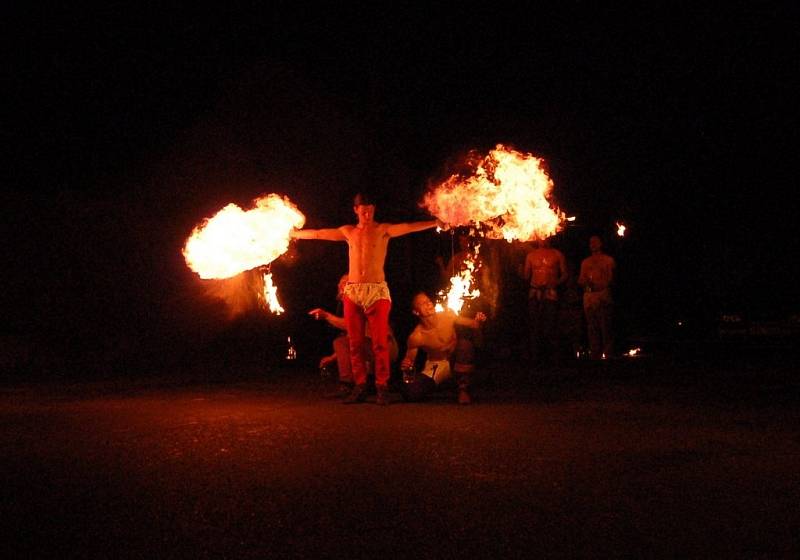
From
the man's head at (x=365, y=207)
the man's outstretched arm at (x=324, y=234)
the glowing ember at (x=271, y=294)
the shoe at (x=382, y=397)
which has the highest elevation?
the man's head at (x=365, y=207)

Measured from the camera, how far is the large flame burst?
9.63m

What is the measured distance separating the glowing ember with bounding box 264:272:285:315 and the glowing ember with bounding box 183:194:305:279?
242cm

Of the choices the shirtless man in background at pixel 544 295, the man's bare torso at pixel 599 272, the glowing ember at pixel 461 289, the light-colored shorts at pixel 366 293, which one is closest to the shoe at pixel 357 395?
the light-colored shorts at pixel 366 293

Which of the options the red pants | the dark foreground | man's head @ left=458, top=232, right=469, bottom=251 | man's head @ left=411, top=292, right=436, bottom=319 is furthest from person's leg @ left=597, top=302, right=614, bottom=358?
the red pants

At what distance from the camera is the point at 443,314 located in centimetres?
946

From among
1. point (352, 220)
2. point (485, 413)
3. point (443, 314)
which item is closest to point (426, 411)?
point (485, 413)

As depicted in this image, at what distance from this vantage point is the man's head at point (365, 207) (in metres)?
9.28

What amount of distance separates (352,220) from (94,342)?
18.4 feet

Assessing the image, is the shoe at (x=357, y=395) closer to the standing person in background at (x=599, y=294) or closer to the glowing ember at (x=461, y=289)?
the glowing ember at (x=461, y=289)

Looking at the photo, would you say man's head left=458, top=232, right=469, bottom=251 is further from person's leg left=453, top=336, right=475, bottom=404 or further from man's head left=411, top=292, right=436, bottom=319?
person's leg left=453, top=336, right=475, bottom=404

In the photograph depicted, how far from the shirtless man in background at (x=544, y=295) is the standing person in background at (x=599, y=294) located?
1.59 feet

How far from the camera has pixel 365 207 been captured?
9.29 m

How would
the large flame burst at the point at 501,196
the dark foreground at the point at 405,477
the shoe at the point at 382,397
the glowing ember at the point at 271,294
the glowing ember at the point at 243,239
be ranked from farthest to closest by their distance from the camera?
1. the glowing ember at the point at 271,294
2. the glowing ember at the point at 243,239
3. the large flame burst at the point at 501,196
4. the shoe at the point at 382,397
5. the dark foreground at the point at 405,477

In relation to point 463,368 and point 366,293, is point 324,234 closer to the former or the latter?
point 366,293
